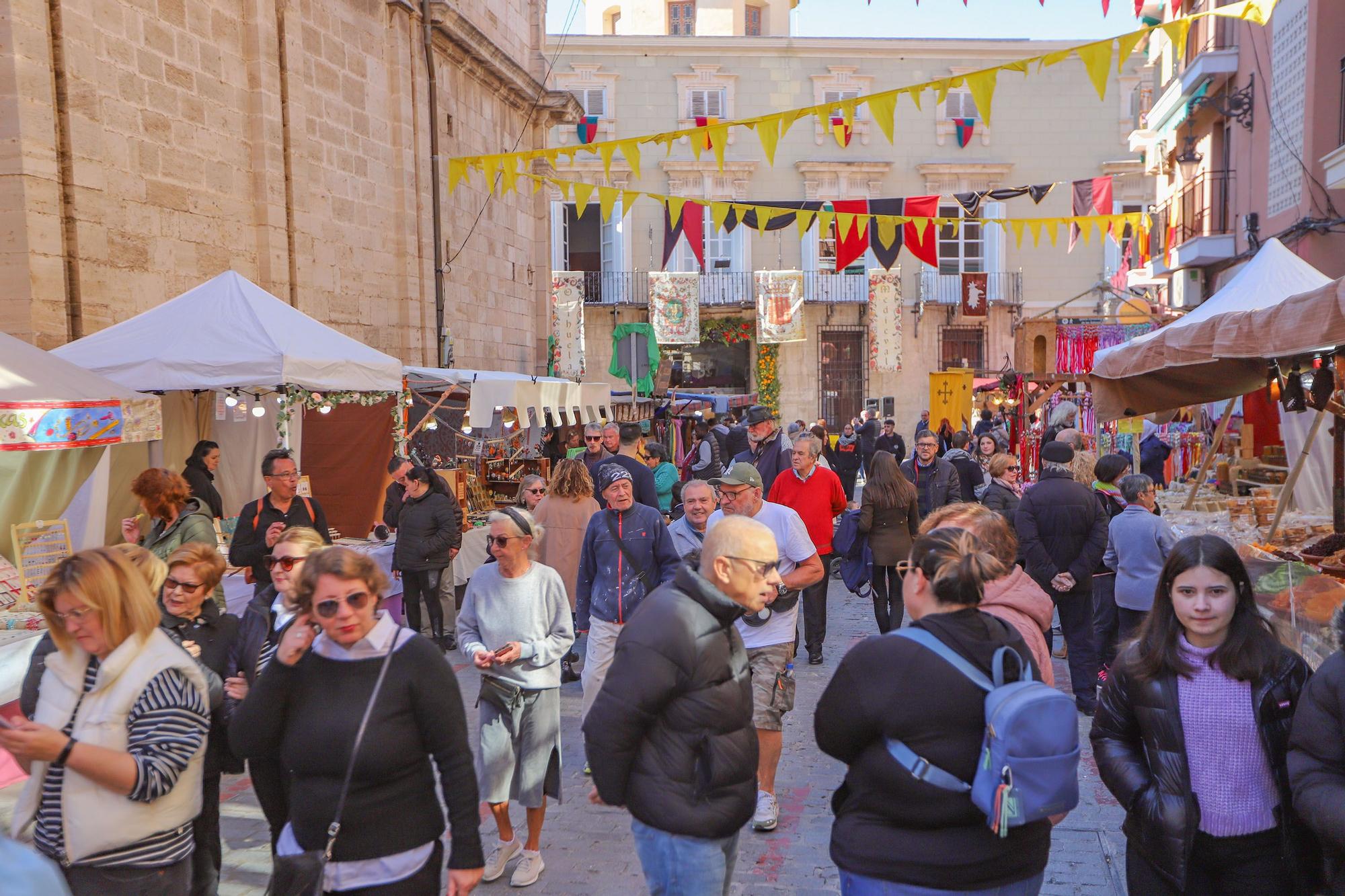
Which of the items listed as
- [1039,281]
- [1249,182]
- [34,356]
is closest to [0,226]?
[34,356]

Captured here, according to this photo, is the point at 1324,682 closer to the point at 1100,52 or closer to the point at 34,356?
the point at 1100,52

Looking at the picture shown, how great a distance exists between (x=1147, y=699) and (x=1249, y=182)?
17.4m

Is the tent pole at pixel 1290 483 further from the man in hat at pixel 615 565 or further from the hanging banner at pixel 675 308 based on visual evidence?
the hanging banner at pixel 675 308

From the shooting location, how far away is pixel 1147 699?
2.86 metres

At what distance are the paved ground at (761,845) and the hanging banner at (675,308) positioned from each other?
22802mm

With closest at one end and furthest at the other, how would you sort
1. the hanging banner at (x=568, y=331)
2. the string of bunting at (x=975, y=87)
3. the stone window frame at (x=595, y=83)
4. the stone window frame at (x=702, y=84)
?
the string of bunting at (x=975, y=87) → the hanging banner at (x=568, y=331) → the stone window frame at (x=595, y=83) → the stone window frame at (x=702, y=84)

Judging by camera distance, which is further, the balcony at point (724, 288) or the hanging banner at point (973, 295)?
the balcony at point (724, 288)

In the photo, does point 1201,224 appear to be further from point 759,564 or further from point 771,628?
point 759,564

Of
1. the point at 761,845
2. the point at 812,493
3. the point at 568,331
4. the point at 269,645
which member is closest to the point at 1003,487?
the point at 812,493

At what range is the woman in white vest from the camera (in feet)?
9.07

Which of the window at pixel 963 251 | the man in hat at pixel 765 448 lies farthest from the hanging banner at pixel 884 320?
the man in hat at pixel 765 448

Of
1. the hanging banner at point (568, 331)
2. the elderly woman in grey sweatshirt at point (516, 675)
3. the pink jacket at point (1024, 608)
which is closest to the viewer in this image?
the pink jacket at point (1024, 608)

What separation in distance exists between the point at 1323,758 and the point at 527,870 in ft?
10.1

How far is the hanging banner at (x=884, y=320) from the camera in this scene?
28.1 metres
